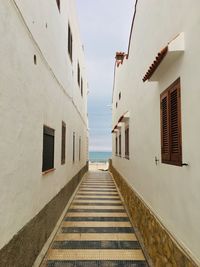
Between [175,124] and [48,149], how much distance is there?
9.19 feet

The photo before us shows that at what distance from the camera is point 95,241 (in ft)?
16.6

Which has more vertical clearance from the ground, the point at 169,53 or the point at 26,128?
the point at 169,53

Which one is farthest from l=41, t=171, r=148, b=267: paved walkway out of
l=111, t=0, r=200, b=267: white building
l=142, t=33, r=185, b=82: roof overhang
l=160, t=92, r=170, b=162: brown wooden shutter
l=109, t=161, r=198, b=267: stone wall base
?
l=142, t=33, r=185, b=82: roof overhang

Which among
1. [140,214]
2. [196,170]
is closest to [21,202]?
[196,170]

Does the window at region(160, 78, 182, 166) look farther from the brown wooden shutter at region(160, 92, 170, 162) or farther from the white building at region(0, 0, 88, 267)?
the white building at region(0, 0, 88, 267)

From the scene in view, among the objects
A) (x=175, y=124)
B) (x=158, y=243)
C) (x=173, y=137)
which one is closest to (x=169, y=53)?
(x=175, y=124)

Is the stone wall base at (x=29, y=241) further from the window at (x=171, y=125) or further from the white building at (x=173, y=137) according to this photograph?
the window at (x=171, y=125)

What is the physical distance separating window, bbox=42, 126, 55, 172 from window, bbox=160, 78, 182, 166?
7.28 feet

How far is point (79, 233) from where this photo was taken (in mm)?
5516

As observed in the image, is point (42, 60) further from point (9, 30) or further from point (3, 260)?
point (3, 260)

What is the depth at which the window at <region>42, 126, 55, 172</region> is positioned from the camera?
4.66 metres

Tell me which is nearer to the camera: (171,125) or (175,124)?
(175,124)

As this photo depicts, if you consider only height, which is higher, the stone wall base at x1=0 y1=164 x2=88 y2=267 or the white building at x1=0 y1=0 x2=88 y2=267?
the white building at x1=0 y1=0 x2=88 y2=267

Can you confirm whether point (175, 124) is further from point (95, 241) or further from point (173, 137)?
point (95, 241)
